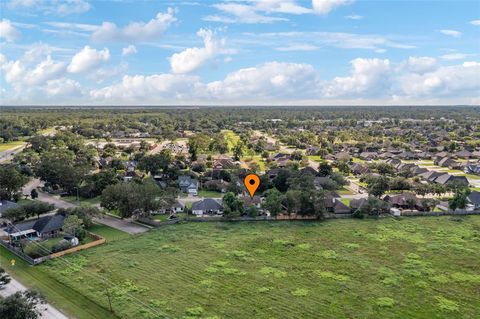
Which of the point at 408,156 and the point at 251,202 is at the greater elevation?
the point at 408,156

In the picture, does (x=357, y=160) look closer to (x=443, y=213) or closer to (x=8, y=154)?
(x=443, y=213)

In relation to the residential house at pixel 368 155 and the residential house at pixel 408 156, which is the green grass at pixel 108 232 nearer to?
the residential house at pixel 368 155

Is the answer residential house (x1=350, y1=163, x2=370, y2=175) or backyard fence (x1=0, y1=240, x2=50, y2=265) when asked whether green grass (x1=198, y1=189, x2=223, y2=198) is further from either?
residential house (x1=350, y1=163, x2=370, y2=175)

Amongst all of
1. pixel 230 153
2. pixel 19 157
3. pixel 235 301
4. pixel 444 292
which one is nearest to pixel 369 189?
pixel 444 292

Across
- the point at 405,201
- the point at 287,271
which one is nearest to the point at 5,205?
the point at 287,271

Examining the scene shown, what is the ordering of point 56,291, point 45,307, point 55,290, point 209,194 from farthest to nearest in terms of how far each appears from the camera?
point 209,194 → point 55,290 → point 56,291 → point 45,307

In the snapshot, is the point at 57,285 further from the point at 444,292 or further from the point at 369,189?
the point at 369,189
